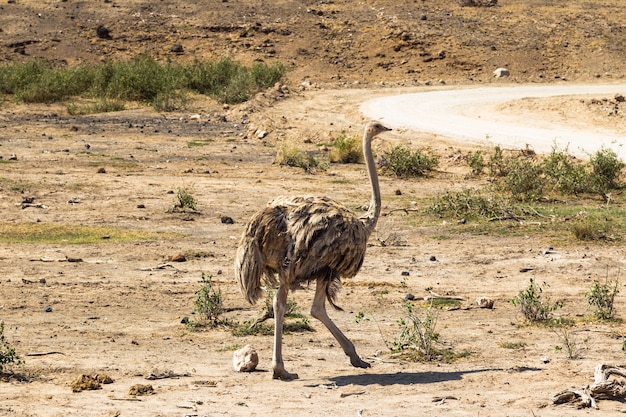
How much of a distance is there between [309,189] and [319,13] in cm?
3011

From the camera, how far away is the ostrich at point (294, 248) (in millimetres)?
7777

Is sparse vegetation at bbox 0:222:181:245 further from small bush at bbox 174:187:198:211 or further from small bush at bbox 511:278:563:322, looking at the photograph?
small bush at bbox 511:278:563:322

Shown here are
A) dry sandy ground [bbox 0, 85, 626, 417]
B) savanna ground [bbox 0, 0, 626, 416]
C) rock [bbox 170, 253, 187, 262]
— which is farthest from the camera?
rock [bbox 170, 253, 187, 262]

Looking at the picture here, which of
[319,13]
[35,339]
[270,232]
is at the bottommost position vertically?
[35,339]

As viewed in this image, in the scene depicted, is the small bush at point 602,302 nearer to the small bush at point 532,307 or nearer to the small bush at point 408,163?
the small bush at point 532,307

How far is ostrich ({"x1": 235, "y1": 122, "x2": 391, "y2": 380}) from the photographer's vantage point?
778 centimetres

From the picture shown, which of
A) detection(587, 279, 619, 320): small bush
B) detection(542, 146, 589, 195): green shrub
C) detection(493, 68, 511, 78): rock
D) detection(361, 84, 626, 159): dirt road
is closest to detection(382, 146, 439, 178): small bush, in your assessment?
detection(361, 84, 626, 159): dirt road

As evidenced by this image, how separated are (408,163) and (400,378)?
1203 cm

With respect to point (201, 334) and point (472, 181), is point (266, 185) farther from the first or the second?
point (201, 334)

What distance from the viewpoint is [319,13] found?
156ft

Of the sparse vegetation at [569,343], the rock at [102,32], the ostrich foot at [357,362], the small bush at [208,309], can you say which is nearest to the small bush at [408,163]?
the small bush at [208,309]

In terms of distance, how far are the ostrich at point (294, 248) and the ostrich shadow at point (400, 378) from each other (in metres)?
0.39

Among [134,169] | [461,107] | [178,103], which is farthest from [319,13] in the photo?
[134,169]

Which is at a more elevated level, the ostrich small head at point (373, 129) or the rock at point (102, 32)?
the rock at point (102, 32)
